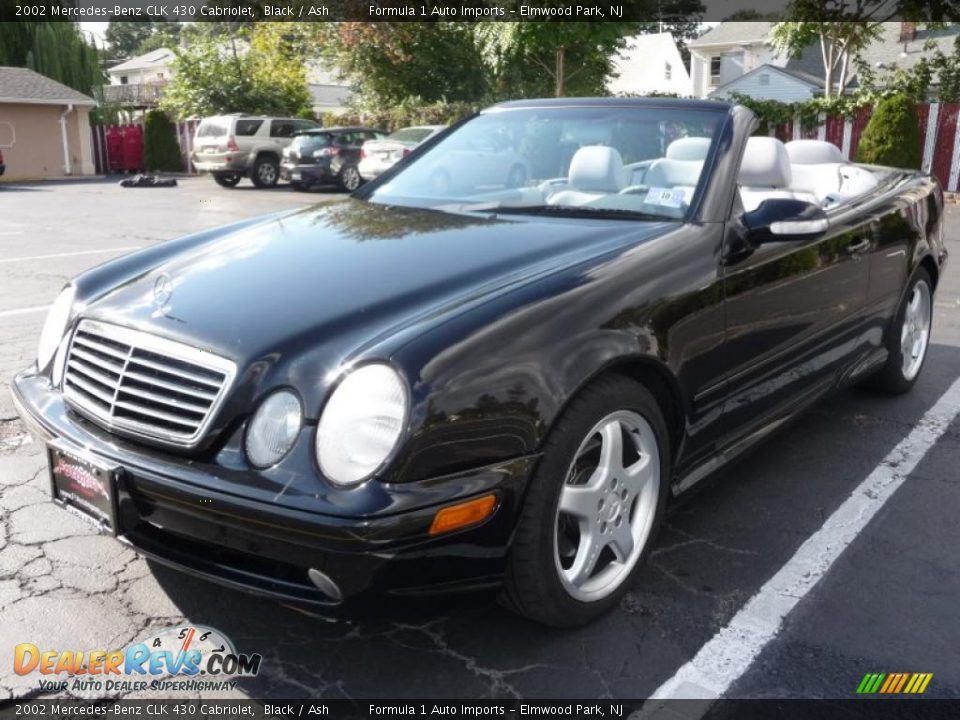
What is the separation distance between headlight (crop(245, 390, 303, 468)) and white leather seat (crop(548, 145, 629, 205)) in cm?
159

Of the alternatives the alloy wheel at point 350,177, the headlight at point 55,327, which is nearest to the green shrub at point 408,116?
the alloy wheel at point 350,177

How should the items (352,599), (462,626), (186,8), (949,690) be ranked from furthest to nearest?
(186,8) < (462,626) < (949,690) < (352,599)

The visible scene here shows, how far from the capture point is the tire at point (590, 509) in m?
2.35

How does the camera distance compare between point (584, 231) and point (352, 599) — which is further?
point (584, 231)

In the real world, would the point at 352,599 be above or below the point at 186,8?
below

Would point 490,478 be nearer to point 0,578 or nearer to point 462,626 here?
point 462,626

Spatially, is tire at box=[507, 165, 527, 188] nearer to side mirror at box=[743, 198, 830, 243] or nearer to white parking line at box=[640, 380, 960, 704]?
side mirror at box=[743, 198, 830, 243]

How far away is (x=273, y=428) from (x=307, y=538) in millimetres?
298

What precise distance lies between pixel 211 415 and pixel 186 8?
4193 cm

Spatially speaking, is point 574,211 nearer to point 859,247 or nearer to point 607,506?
point 607,506

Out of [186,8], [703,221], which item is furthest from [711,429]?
[186,8]

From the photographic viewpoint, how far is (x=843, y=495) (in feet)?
12.1

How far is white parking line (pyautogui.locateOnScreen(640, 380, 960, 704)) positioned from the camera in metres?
2.44

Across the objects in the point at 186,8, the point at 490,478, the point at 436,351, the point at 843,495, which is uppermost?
the point at 186,8
